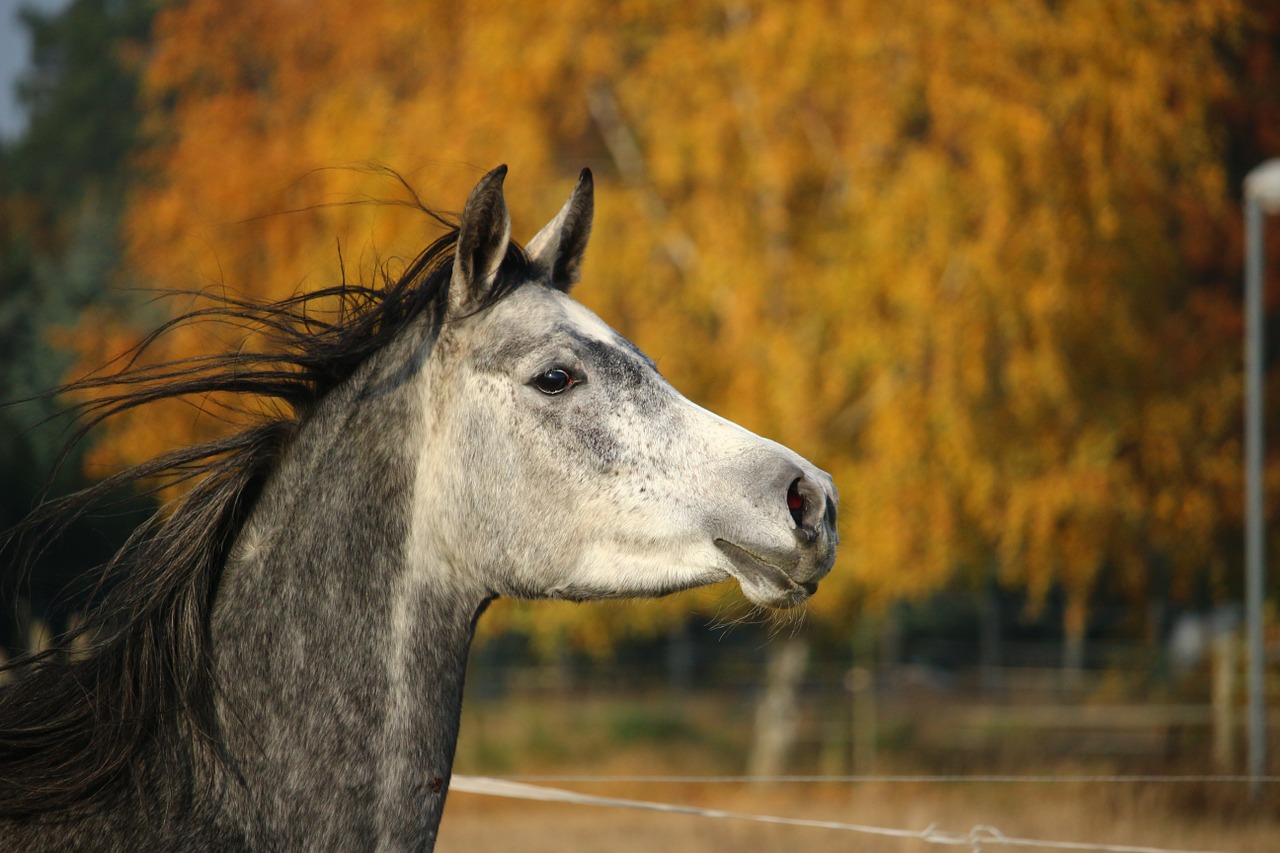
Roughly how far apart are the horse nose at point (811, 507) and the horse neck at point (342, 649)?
0.66 metres

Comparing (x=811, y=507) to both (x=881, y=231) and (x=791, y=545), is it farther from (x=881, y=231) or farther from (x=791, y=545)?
(x=881, y=231)

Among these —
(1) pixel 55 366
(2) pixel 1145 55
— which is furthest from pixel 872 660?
(1) pixel 55 366

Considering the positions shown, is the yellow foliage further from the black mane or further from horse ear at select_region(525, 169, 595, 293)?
the black mane

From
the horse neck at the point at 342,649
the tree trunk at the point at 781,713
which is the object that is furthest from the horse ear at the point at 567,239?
the tree trunk at the point at 781,713

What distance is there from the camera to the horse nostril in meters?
2.26

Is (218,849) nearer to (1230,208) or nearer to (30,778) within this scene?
(30,778)

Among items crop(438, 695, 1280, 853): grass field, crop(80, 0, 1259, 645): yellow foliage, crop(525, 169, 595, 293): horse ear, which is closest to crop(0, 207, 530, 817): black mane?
crop(525, 169, 595, 293): horse ear

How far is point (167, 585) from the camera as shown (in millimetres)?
2314

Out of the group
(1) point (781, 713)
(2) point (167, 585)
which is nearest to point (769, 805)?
(1) point (781, 713)

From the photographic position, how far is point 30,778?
2.16 meters

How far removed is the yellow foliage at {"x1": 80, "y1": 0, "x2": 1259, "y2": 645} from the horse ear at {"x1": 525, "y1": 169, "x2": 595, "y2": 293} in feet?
24.4

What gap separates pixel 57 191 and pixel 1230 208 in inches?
1027

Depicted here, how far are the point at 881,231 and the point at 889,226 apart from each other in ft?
0.25

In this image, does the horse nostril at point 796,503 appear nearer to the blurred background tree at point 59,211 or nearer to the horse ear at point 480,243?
the horse ear at point 480,243
